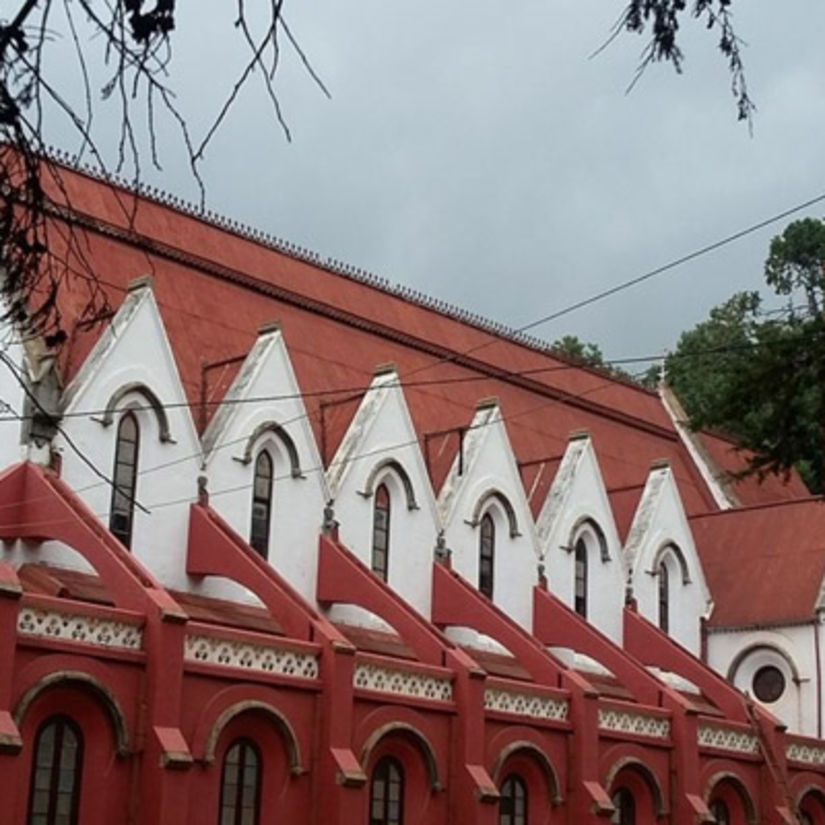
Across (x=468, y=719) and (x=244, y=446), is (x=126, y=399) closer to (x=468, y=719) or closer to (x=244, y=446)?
(x=244, y=446)

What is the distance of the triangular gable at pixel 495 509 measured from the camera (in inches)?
1341

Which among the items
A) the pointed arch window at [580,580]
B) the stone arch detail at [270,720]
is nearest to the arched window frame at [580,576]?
the pointed arch window at [580,580]

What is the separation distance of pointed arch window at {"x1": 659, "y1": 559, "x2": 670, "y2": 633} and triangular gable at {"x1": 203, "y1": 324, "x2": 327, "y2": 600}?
1230 cm

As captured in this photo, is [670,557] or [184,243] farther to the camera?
[670,557]

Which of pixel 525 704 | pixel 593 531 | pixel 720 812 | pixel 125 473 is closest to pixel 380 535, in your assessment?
pixel 525 704

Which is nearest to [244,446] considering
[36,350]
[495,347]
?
[36,350]

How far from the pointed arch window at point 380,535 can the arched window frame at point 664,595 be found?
10029mm

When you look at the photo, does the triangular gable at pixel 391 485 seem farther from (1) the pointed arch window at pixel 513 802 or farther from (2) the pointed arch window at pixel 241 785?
(2) the pointed arch window at pixel 241 785

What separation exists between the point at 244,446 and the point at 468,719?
259 inches

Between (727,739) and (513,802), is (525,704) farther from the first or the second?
(727,739)

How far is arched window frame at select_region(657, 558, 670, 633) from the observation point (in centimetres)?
3944

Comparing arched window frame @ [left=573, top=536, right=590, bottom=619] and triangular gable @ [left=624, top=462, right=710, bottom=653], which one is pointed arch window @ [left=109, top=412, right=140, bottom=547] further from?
triangular gable @ [left=624, top=462, right=710, bottom=653]

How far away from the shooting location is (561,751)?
1153 inches

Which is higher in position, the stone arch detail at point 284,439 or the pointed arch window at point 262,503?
the stone arch detail at point 284,439
